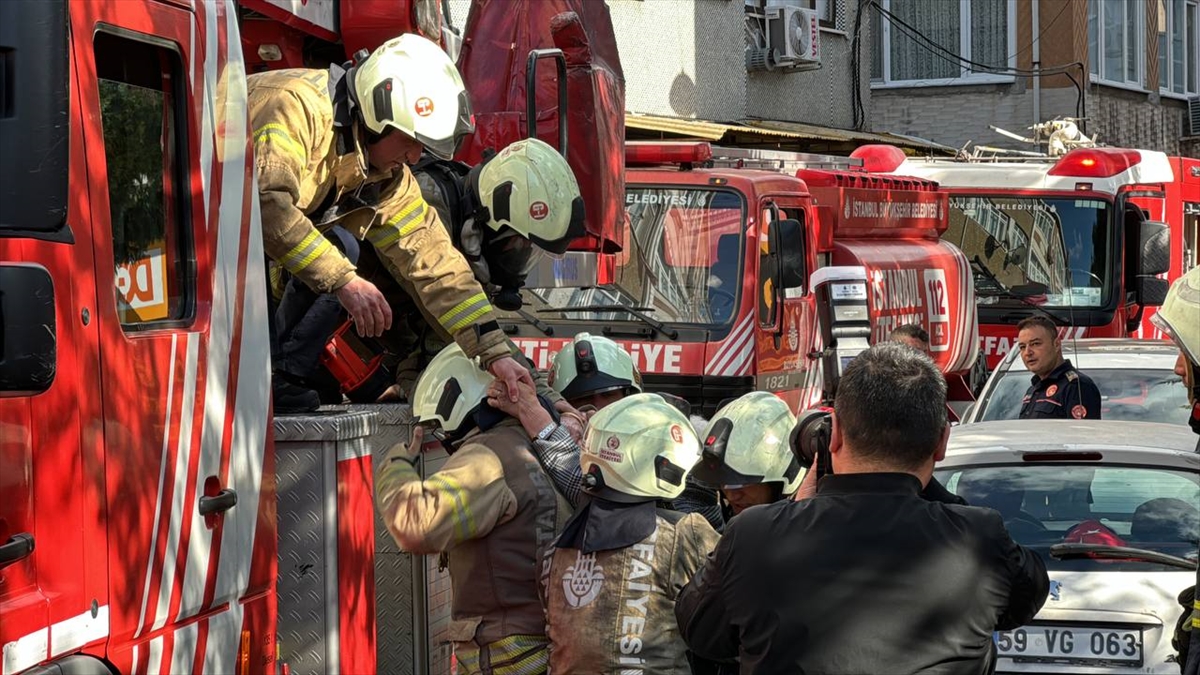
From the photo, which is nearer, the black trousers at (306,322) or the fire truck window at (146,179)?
the fire truck window at (146,179)

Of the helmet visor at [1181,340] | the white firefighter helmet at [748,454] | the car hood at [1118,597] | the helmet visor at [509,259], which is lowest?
the car hood at [1118,597]

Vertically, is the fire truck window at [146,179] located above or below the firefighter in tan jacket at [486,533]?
above

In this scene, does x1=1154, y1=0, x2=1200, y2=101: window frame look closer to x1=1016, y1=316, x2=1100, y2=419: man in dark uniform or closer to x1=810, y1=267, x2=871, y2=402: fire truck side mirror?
x1=1016, y1=316, x2=1100, y2=419: man in dark uniform

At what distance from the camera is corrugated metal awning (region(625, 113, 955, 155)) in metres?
17.5

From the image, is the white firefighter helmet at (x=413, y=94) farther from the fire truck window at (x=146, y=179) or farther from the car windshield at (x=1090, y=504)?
the car windshield at (x=1090, y=504)

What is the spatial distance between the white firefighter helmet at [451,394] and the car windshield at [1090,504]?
2106 millimetres

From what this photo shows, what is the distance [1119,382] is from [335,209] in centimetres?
638

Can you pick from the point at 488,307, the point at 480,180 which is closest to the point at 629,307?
the point at 480,180

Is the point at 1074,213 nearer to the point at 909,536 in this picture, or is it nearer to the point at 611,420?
the point at 611,420

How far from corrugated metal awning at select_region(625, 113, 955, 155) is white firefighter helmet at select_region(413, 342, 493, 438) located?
1156 cm

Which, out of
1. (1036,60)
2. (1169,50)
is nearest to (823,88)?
(1036,60)

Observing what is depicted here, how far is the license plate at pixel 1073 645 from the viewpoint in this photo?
554cm

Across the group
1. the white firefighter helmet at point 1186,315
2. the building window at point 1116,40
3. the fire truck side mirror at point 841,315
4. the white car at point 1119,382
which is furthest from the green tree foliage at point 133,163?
the building window at point 1116,40

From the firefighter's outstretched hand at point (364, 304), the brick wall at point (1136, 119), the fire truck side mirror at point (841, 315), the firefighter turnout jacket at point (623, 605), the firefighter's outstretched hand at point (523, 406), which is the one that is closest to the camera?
the firefighter turnout jacket at point (623, 605)
